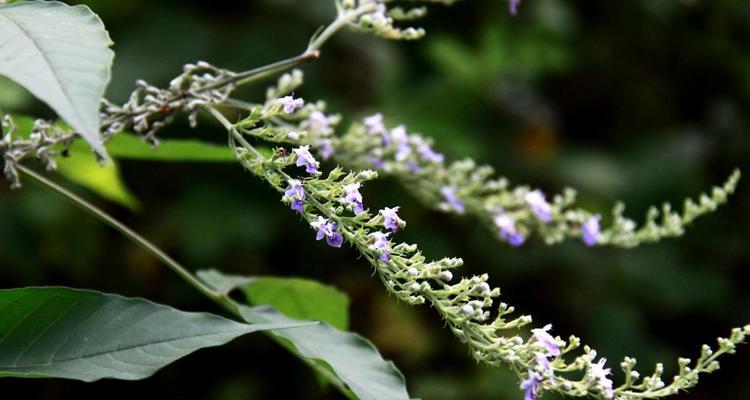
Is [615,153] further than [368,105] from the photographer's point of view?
Yes

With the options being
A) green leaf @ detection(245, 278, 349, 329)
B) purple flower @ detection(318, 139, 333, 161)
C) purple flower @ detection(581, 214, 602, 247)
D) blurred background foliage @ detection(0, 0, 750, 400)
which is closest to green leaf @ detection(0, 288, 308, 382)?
green leaf @ detection(245, 278, 349, 329)

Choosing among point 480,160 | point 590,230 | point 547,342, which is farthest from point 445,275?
point 480,160

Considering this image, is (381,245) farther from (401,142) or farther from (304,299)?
(401,142)

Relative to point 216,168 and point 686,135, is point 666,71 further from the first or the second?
point 216,168

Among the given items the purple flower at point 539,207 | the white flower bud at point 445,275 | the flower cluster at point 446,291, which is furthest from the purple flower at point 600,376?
the purple flower at point 539,207

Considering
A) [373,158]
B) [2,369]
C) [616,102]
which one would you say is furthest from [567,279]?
[2,369]
